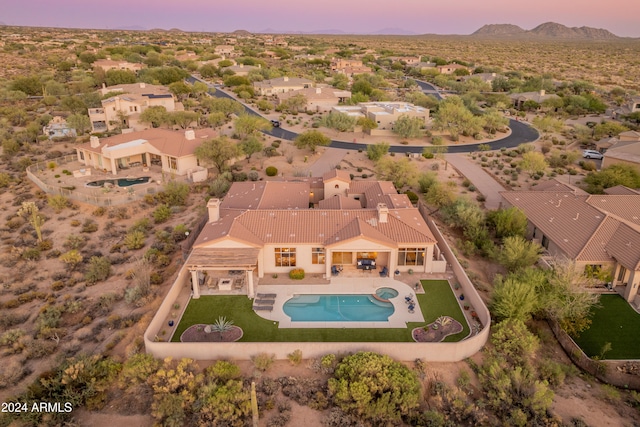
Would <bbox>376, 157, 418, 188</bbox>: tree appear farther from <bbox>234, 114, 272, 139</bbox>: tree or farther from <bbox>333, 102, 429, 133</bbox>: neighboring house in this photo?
<bbox>333, 102, 429, 133</bbox>: neighboring house

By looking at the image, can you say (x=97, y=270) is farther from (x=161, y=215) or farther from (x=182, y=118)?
(x=182, y=118)

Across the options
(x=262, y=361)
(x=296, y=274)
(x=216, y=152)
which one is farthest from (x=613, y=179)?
(x=216, y=152)

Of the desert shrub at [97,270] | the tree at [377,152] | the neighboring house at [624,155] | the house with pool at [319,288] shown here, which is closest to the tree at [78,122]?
the desert shrub at [97,270]

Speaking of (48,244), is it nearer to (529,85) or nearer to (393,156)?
(393,156)

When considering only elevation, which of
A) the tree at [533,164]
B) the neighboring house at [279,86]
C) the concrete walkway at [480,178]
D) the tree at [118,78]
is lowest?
the concrete walkway at [480,178]

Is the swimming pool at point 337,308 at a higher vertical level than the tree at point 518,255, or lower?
lower

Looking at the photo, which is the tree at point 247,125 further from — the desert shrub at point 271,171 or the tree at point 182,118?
the desert shrub at point 271,171

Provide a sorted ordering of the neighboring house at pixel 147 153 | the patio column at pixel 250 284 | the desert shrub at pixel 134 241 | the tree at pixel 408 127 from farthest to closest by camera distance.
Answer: the tree at pixel 408 127, the neighboring house at pixel 147 153, the desert shrub at pixel 134 241, the patio column at pixel 250 284
